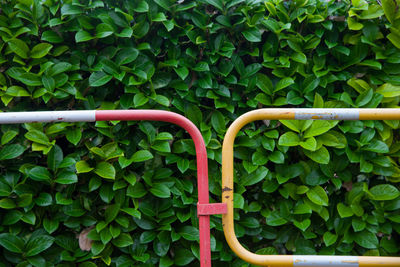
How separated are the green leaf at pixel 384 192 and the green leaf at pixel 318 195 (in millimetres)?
279

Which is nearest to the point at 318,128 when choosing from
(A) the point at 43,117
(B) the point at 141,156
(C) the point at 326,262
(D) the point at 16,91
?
(C) the point at 326,262

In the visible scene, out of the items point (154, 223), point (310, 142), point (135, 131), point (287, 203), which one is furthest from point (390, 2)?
point (154, 223)

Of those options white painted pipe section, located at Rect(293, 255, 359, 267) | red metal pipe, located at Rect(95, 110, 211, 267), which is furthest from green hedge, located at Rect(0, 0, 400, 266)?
white painted pipe section, located at Rect(293, 255, 359, 267)

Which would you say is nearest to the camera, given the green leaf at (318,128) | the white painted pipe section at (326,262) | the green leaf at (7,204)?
the white painted pipe section at (326,262)

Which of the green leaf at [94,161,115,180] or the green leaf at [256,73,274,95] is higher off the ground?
the green leaf at [256,73,274,95]

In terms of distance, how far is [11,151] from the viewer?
1847 mm

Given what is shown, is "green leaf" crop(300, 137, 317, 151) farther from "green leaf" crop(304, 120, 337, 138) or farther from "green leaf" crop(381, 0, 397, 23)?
"green leaf" crop(381, 0, 397, 23)

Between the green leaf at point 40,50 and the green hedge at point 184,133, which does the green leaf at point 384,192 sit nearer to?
the green hedge at point 184,133

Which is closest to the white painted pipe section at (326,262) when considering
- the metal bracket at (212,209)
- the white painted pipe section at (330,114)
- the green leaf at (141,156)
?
the metal bracket at (212,209)

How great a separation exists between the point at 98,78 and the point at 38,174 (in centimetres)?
57

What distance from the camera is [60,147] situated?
1999 millimetres

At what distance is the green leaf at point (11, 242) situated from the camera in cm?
183

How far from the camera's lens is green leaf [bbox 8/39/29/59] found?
1843mm

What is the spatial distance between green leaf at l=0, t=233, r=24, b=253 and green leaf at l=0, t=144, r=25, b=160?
1.30 feet
